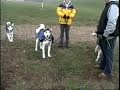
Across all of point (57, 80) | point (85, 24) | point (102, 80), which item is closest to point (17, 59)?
point (57, 80)

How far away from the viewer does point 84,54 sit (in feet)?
39.8

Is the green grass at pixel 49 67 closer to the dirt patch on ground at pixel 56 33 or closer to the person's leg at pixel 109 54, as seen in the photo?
the person's leg at pixel 109 54

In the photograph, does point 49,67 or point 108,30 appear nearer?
point 108,30

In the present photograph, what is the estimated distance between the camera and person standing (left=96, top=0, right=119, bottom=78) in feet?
30.3

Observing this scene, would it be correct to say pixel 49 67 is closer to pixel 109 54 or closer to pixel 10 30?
pixel 109 54

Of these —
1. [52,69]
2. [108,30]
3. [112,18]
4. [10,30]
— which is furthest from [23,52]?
[112,18]

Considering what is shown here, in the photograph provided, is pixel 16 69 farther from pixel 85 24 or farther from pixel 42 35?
pixel 85 24

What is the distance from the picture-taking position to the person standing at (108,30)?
30.3 ft

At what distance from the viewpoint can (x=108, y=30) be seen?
9.34 m

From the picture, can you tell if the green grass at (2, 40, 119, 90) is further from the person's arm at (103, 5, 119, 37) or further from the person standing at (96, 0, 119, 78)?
the person's arm at (103, 5, 119, 37)

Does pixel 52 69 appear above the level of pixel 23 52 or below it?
below

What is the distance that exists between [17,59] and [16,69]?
905 millimetres

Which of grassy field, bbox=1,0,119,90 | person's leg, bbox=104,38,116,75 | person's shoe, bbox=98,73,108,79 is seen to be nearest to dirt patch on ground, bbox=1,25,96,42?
grassy field, bbox=1,0,119,90

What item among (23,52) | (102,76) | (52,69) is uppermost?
(23,52)
